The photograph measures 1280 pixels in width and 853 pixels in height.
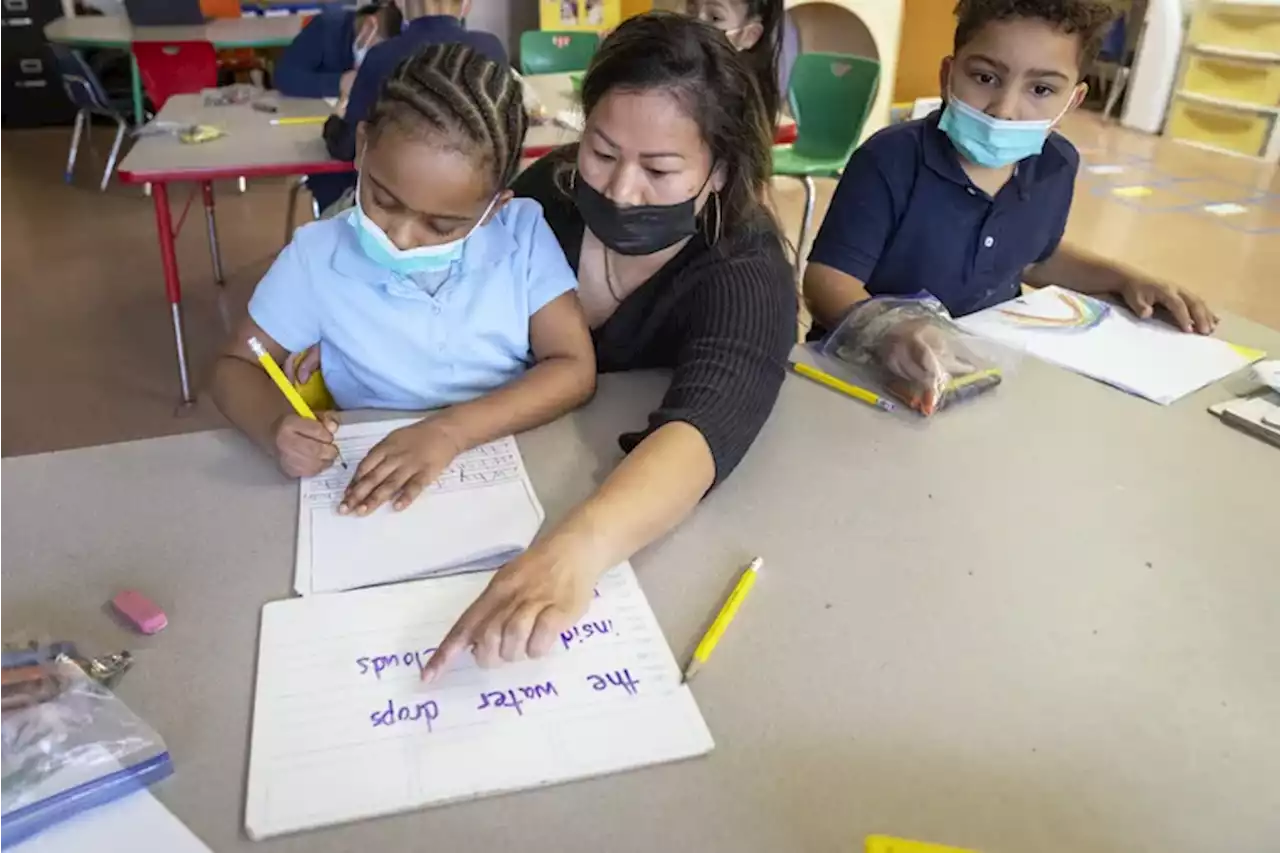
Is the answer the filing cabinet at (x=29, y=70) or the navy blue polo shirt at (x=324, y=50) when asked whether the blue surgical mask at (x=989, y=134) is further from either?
the filing cabinet at (x=29, y=70)

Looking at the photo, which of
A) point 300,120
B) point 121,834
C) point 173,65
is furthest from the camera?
point 173,65

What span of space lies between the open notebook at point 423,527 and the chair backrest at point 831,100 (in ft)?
8.50

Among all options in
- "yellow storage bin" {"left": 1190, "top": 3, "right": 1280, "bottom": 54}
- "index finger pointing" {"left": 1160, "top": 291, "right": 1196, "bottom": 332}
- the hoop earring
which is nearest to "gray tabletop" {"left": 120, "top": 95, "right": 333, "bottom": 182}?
the hoop earring

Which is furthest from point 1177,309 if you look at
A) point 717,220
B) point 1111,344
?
point 717,220

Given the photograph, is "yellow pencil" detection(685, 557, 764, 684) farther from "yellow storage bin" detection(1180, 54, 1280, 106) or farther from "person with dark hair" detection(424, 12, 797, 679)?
"yellow storage bin" detection(1180, 54, 1280, 106)

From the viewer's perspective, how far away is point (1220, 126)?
5.45 meters

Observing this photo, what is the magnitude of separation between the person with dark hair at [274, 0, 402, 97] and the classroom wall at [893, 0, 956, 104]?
10.6ft

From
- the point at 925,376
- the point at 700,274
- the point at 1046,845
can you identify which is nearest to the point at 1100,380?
the point at 925,376

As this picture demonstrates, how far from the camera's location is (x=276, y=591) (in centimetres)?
77

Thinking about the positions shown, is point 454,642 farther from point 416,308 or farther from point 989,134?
point 989,134

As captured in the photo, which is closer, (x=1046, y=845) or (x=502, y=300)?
(x=1046, y=845)

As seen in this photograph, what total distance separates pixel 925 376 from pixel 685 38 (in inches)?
18.4

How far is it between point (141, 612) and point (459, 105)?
58cm

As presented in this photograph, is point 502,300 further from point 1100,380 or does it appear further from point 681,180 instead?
point 1100,380
